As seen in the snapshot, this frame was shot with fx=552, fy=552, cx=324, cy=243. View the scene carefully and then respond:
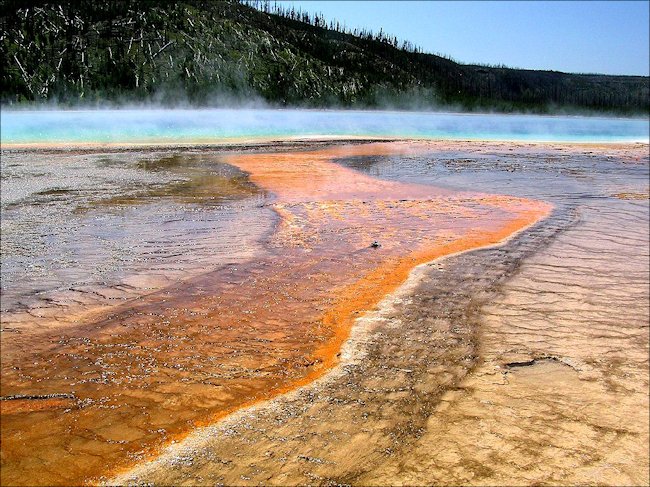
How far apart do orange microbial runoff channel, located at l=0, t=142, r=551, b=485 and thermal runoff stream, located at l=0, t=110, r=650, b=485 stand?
0.02 meters

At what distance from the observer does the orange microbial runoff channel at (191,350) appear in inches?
120

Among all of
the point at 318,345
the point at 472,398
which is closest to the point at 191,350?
the point at 318,345

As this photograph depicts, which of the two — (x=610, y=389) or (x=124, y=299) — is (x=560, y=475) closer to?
(x=610, y=389)

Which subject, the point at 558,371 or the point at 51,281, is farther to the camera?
the point at 51,281

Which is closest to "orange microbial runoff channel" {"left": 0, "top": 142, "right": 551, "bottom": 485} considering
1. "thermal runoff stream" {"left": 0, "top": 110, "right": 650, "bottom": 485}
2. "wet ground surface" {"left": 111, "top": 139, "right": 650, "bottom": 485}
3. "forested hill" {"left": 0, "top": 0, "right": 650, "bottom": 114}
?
"thermal runoff stream" {"left": 0, "top": 110, "right": 650, "bottom": 485}

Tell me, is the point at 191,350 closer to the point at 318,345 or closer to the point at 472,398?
the point at 318,345

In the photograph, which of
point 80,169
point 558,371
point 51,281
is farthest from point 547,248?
point 80,169

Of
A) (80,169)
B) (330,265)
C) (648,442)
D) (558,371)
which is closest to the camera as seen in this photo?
(648,442)

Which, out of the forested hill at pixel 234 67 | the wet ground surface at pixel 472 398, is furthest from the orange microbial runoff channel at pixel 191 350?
the forested hill at pixel 234 67

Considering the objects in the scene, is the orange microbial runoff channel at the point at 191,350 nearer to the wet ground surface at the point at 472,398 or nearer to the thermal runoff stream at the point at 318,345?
the thermal runoff stream at the point at 318,345

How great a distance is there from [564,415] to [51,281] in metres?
4.95

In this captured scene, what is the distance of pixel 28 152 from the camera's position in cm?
2291

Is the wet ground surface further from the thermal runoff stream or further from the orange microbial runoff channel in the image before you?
the orange microbial runoff channel

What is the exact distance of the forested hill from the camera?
78.8 meters
